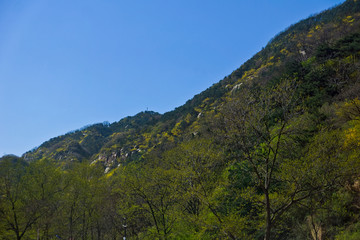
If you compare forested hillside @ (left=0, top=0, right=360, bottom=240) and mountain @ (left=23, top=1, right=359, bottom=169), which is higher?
mountain @ (left=23, top=1, right=359, bottom=169)

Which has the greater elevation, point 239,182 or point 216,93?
point 216,93

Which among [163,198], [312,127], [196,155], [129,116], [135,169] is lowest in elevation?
[312,127]

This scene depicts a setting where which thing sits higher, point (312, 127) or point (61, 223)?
point (61, 223)

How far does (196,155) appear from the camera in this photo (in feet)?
51.6

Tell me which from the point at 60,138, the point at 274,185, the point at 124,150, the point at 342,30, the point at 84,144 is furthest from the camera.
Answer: the point at 60,138

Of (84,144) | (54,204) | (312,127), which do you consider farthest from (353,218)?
(84,144)

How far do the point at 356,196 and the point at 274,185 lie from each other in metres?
4.84

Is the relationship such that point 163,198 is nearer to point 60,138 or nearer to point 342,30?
point 342,30

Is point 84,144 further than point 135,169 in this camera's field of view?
Yes

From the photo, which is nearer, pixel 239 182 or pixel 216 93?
pixel 239 182

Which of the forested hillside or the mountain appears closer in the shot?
the forested hillside

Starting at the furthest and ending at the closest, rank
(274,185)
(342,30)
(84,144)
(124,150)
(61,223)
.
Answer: (84,144), (124,150), (342,30), (61,223), (274,185)

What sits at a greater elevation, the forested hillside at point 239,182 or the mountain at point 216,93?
the mountain at point 216,93

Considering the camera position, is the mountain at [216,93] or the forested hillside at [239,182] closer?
the forested hillside at [239,182]
